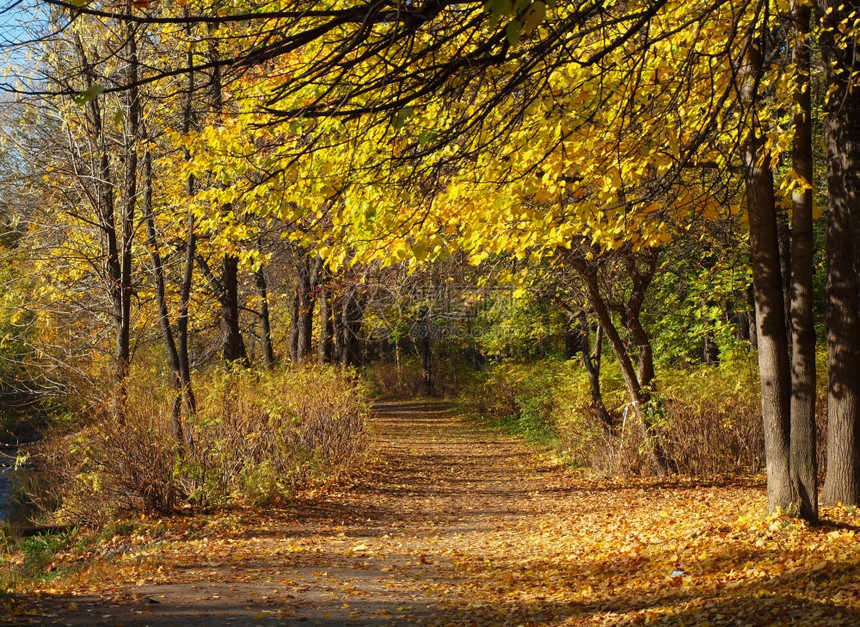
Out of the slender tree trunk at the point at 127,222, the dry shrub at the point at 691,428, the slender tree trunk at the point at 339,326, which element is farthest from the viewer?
the slender tree trunk at the point at 339,326

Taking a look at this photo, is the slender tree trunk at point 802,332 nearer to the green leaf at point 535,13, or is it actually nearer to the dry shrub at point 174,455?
the green leaf at point 535,13

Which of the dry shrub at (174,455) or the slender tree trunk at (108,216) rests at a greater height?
the slender tree trunk at (108,216)

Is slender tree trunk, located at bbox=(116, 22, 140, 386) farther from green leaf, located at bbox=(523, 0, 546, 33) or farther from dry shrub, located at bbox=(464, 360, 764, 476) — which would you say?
green leaf, located at bbox=(523, 0, 546, 33)

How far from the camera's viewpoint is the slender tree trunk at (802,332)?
24.0 ft

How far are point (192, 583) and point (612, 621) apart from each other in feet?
11.0

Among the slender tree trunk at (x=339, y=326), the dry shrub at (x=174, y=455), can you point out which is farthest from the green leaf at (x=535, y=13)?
the slender tree trunk at (x=339, y=326)

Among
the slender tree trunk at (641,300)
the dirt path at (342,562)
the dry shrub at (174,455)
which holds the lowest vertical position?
the dirt path at (342,562)

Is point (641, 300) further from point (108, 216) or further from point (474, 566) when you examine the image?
point (108, 216)

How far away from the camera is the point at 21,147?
1109 centimetres

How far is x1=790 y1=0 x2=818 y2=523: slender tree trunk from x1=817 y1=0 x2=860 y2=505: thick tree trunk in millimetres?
294

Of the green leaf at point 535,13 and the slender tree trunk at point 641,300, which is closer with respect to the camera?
the green leaf at point 535,13

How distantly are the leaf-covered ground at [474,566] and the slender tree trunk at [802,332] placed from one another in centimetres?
43

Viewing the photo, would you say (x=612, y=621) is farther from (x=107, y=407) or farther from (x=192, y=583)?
(x=107, y=407)

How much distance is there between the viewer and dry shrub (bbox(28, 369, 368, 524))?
29.1ft
